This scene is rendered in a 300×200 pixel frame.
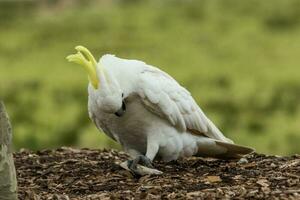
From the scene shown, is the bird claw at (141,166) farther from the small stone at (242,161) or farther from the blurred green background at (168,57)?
the blurred green background at (168,57)

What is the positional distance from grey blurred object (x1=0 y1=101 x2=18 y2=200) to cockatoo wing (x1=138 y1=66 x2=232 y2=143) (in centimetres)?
137

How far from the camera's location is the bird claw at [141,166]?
6.56 m

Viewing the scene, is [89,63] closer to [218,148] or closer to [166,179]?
[166,179]

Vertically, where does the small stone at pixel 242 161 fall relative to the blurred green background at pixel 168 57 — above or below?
below

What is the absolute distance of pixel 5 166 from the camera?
5.47 m

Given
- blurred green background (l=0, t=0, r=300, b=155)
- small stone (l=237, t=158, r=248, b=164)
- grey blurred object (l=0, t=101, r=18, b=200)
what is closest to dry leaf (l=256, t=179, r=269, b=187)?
small stone (l=237, t=158, r=248, b=164)

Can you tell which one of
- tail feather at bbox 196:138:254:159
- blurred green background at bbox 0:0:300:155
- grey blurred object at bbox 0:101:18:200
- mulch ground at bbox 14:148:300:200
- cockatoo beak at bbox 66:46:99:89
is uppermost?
blurred green background at bbox 0:0:300:155

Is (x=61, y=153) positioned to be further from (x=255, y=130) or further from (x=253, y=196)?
(x=255, y=130)

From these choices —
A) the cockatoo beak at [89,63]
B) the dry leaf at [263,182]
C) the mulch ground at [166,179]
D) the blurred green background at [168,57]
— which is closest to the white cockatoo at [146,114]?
the cockatoo beak at [89,63]

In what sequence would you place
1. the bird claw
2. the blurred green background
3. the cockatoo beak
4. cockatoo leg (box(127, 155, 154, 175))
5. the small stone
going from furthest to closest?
the blurred green background < the small stone < cockatoo leg (box(127, 155, 154, 175)) < the bird claw < the cockatoo beak

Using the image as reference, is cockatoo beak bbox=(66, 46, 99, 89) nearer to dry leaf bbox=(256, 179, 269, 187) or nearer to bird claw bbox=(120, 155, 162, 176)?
bird claw bbox=(120, 155, 162, 176)

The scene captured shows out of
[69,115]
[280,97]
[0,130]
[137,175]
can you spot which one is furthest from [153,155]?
[280,97]

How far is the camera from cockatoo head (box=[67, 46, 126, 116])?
20.8 ft

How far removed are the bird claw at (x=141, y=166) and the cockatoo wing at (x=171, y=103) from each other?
1.18ft
